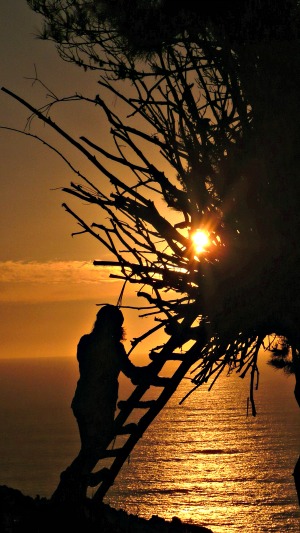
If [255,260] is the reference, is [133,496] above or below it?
above

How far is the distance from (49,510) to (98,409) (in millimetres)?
2534

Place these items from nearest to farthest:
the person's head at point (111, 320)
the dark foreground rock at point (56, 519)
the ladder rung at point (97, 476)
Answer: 1. the dark foreground rock at point (56, 519)
2. the ladder rung at point (97, 476)
3. the person's head at point (111, 320)

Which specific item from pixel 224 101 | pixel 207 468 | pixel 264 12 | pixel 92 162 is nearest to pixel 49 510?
pixel 92 162

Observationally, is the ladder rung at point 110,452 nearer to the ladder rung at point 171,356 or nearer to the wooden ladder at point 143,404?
the wooden ladder at point 143,404

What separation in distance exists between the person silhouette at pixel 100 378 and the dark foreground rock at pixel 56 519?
116cm

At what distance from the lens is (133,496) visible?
15275 centimetres

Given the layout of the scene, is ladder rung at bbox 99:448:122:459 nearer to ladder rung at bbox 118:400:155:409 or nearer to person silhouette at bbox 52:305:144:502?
person silhouette at bbox 52:305:144:502

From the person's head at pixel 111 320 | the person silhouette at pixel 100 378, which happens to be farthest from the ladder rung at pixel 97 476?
the person's head at pixel 111 320

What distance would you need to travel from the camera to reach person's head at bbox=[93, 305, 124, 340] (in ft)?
27.0

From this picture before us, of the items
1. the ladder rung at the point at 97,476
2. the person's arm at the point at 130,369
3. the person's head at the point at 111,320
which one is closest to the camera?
the ladder rung at the point at 97,476

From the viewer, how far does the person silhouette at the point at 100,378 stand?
26.8ft

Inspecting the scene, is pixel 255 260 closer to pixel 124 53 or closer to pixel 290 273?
pixel 290 273

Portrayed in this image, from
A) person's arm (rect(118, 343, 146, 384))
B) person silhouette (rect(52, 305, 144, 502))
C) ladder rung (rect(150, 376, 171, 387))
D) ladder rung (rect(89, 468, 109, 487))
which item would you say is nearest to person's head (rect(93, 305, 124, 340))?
person silhouette (rect(52, 305, 144, 502))

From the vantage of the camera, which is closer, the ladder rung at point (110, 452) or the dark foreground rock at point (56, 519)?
the dark foreground rock at point (56, 519)
